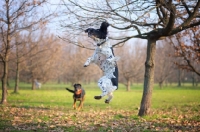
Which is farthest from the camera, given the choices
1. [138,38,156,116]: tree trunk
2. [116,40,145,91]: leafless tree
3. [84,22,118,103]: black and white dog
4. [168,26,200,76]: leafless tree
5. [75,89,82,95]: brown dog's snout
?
[116,40,145,91]: leafless tree

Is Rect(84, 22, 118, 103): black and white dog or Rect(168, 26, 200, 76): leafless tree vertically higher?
Rect(168, 26, 200, 76): leafless tree

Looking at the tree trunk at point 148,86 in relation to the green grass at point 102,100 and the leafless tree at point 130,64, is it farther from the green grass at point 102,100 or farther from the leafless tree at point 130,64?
the leafless tree at point 130,64

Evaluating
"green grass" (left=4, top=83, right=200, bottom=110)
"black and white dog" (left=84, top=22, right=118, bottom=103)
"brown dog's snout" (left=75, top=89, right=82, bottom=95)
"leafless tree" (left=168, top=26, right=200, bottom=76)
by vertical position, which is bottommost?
"green grass" (left=4, top=83, right=200, bottom=110)

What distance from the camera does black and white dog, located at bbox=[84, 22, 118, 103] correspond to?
457cm

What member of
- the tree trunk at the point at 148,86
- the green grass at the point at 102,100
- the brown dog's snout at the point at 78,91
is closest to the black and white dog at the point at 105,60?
the tree trunk at the point at 148,86

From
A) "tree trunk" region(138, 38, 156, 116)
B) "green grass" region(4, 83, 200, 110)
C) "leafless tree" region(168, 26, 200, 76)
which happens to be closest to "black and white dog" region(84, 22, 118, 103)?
"tree trunk" region(138, 38, 156, 116)

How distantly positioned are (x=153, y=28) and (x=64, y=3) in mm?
4276

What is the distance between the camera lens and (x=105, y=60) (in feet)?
15.9

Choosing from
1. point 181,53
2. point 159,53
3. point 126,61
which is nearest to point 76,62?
point 126,61

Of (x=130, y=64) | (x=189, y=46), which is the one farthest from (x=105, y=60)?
(x=130, y=64)

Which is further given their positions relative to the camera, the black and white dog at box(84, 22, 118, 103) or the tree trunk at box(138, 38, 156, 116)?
the tree trunk at box(138, 38, 156, 116)

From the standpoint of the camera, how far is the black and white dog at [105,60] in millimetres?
4575

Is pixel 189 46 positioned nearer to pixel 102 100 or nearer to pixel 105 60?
A: pixel 102 100

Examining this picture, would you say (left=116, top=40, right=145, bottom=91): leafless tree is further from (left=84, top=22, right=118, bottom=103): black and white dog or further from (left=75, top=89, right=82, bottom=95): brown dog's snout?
(left=84, top=22, right=118, bottom=103): black and white dog
